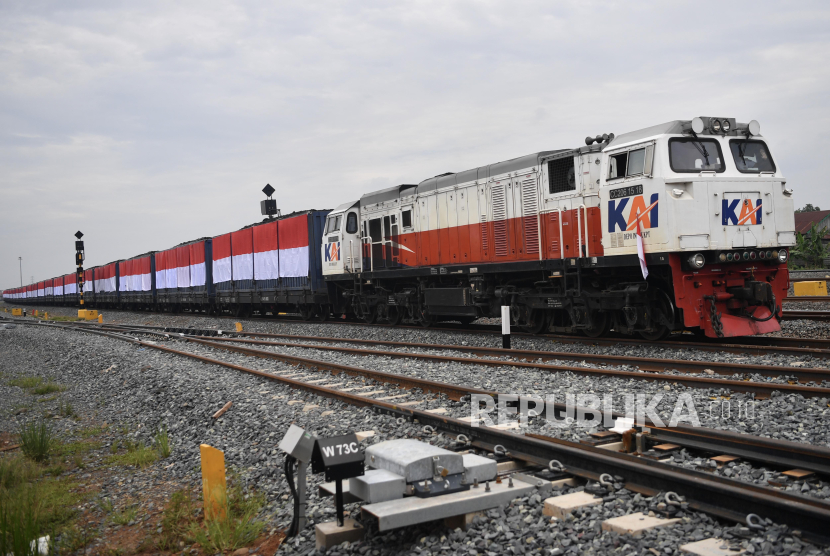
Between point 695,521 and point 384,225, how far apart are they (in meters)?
14.8

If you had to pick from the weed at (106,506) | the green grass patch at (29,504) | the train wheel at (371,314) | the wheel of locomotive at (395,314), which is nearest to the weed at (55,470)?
the green grass patch at (29,504)

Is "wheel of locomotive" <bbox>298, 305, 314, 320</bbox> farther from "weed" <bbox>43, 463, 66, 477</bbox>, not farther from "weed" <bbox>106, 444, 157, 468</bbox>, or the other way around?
"weed" <bbox>43, 463, 66, 477</bbox>

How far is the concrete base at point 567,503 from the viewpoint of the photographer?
3.50 metres

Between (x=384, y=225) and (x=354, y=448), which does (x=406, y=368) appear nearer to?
(x=354, y=448)

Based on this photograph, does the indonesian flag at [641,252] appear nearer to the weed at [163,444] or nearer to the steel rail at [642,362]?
the steel rail at [642,362]

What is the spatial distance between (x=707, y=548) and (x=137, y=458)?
5.72 metres

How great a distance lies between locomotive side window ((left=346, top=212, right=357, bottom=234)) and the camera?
18.7m

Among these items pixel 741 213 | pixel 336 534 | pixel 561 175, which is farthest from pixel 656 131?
pixel 336 534

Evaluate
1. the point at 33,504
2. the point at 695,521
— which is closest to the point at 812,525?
the point at 695,521

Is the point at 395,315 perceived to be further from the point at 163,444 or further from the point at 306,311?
the point at 163,444

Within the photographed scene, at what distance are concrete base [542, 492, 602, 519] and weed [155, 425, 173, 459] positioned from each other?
15.3ft

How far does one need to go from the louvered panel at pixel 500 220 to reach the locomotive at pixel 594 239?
4cm

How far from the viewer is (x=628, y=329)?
10.8 meters

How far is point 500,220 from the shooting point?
44.0 ft
